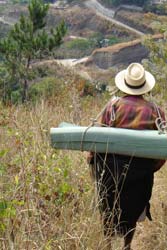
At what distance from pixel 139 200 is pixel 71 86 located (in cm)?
315

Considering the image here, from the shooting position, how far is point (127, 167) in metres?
2.60

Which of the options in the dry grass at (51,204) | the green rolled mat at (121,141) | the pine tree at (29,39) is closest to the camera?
the dry grass at (51,204)

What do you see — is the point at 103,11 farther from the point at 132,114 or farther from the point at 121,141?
the point at 121,141

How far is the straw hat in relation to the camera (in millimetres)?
2713

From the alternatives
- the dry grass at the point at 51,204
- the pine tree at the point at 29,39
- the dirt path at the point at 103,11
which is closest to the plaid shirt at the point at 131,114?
the dry grass at the point at 51,204

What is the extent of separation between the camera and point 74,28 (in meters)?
75.8

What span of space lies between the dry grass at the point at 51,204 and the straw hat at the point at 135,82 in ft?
1.91

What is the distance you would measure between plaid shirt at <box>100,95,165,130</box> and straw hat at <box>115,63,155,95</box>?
58mm

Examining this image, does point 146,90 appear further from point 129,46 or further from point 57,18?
point 57,18

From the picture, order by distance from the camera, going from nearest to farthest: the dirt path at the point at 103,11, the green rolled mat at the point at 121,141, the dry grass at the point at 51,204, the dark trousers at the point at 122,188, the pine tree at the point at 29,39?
1. the dry grass at the point at 51,204
2. the green rolled mat at the point at 121,141
3. the dark trousers at the point at 122,188
4. the pine tree at the point at 29,39
5. the dirt path at the point at 103,11

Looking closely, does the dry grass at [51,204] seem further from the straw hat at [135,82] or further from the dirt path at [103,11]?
the dirt path at [103,11]

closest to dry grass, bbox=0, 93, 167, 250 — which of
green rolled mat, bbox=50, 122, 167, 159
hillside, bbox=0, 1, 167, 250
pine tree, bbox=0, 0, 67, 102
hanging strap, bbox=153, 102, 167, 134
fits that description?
hillside, bbox=0, 1, 167, 250

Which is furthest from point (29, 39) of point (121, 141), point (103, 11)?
point (103, 11)

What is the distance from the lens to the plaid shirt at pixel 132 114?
263 centimetres
